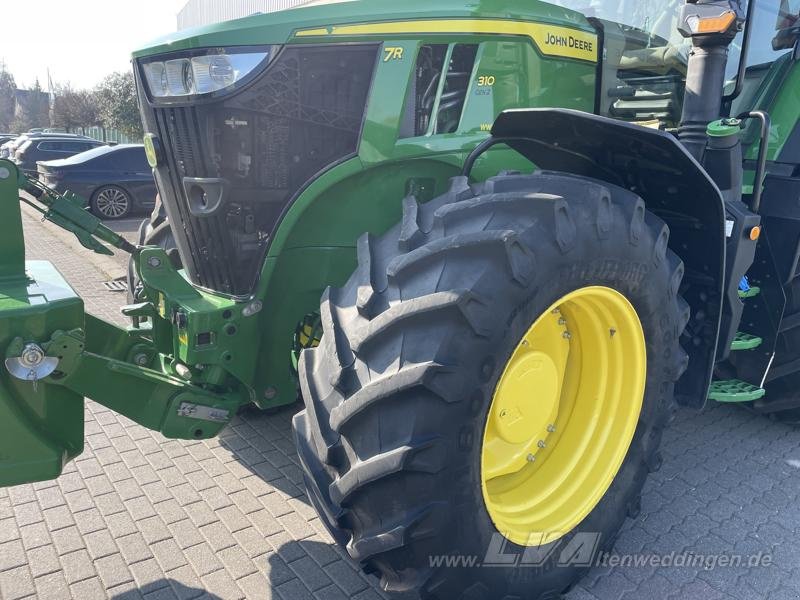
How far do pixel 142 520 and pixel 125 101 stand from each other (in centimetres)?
3474

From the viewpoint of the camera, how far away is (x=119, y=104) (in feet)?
109

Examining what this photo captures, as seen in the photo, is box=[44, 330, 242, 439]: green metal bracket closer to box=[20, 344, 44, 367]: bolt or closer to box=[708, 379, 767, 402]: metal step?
box=[20, 344, 44, 367]: bolt

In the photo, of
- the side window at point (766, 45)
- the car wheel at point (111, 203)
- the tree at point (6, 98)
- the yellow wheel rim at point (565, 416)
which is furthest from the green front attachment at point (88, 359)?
the tree at point (6, 98)

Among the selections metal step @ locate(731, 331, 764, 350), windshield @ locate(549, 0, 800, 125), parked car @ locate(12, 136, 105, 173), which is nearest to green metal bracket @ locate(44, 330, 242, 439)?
windshield @ locate(549, 0, 800, 125)

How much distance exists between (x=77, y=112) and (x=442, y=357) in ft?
155

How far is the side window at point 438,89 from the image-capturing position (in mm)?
2486

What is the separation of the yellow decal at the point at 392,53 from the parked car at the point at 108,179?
36.1ft

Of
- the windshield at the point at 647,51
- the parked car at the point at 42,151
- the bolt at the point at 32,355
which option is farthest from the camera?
the parked car at the point at 42,151

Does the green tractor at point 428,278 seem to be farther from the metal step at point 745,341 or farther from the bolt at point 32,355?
the metal step at point 745,341

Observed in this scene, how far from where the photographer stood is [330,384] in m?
1.90

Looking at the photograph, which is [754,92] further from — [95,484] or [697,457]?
[95,484]

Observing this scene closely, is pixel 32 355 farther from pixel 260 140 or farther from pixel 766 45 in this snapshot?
pixel 766 45

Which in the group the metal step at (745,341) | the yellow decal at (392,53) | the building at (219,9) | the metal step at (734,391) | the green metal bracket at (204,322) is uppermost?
the building at (219,9)

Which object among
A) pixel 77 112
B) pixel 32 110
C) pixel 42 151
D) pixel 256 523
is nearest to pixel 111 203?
pixel 42 151
